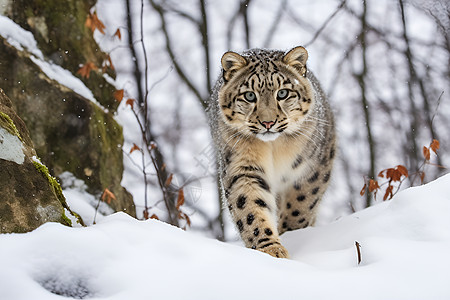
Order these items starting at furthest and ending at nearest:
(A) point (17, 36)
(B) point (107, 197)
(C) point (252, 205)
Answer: (A) point (17, 36), (B) point (107, 197), (C) point (252, 205)

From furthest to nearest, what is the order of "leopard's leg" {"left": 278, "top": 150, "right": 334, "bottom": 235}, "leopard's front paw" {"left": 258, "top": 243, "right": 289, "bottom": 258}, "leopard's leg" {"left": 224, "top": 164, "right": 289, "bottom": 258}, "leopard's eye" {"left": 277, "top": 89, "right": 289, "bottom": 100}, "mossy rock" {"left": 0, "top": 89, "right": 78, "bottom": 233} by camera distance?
"leopard's leg" {"left": 278, "top": 150, "right": 334, "bottom": 235}, "leopard's eye" {"left": 277, "top": 89, "right": 289, "bottom": 100}, "leopard's leg" {"left": 224, "top": 164, "right": 289, "bottom": 258}, "leopard's front paw" {"left": 258, "top": 243, "right": 289, "bottom": 258}, "mossy rock" {"left": 0, "top": 89, "right": 78, "bottom": 233}

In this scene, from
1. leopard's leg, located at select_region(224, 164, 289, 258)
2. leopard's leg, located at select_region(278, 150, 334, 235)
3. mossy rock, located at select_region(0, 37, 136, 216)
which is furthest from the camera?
leopard's leg, located at select_region(278, 150, 334, 235)

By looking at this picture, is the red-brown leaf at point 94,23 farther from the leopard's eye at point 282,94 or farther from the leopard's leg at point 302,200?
the leopard's leg at point 302,200

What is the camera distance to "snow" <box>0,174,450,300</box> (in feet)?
6.39

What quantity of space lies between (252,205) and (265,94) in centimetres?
95

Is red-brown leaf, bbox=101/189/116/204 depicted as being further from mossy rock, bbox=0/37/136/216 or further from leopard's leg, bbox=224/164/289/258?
leopard's leg, bbox=224/164/289/258

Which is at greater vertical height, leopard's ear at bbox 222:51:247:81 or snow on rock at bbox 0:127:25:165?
leopard's ear at bbox 222:51:247:81

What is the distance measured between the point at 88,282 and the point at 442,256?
1.59 meters

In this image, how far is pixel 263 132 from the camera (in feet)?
14.0

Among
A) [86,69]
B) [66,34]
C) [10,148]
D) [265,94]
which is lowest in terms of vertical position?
[10,148]

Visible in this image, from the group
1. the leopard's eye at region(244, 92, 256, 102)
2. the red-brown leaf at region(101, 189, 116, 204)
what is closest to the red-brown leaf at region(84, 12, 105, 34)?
the red-brown leaf at region(101, 189, 116, 204)

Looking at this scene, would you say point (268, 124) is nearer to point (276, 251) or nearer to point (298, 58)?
point (298, 58)

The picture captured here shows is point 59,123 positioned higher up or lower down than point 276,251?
higher up

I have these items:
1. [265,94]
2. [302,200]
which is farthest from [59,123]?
[302,200]
